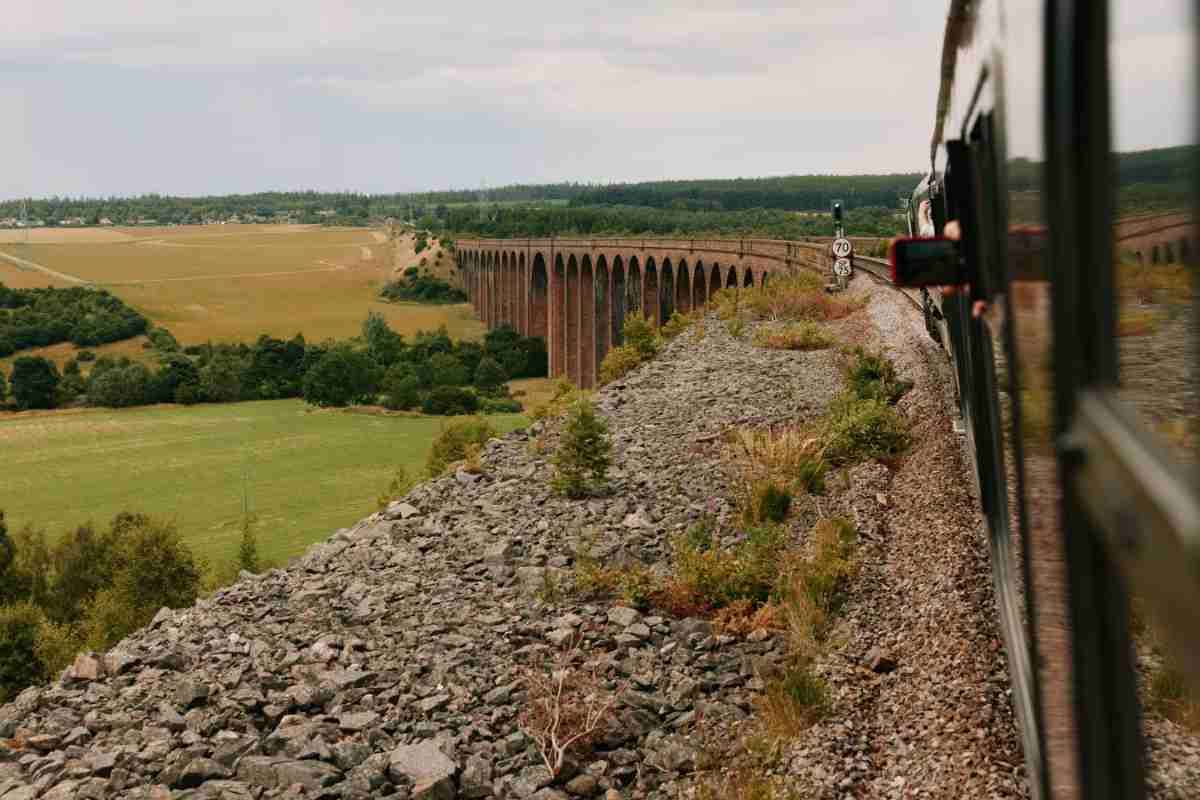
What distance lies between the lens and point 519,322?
2672 inches

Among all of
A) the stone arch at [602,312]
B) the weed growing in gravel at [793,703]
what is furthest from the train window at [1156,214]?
the stone arch at [602,312]

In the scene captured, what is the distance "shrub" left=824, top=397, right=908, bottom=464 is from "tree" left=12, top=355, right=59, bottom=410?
6418cm

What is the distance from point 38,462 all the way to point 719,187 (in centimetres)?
9652

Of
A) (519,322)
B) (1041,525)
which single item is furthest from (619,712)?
(519,322)

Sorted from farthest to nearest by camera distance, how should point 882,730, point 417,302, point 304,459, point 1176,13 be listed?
point 417,302 → point 304,459 → point 882,730 → point 1176,13

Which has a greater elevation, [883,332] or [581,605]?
[883,332]

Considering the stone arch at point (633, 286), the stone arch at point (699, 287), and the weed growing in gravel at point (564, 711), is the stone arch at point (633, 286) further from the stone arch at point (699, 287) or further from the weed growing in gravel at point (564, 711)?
the weed growing in gravel at point (564, 711)

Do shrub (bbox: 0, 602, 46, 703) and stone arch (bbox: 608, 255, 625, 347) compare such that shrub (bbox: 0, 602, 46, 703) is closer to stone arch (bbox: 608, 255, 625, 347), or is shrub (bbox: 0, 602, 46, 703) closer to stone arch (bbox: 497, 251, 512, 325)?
stone arch (bbox: 608, 255, 625, 347)

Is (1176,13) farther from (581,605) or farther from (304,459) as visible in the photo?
(304,459)

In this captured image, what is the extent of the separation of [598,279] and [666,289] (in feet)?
36.7

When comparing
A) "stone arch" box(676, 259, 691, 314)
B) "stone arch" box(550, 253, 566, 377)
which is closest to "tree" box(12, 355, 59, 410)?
"stone arch" box(550, 253, 566, 377)

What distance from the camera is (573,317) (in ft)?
183

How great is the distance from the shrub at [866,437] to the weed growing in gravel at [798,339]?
19.9 feet

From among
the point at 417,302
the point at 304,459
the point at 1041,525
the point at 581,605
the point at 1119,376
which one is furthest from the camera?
the point at 417,302
